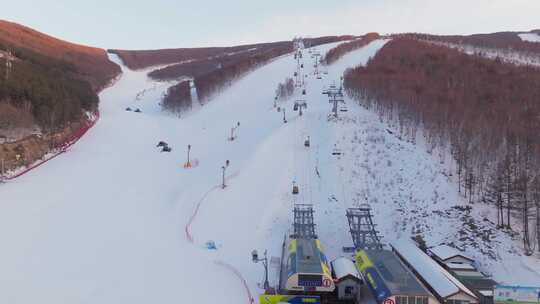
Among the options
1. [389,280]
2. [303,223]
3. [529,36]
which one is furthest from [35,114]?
[529,36]

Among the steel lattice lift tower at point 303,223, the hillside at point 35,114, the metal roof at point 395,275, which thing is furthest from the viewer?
the hillside at point 35,114

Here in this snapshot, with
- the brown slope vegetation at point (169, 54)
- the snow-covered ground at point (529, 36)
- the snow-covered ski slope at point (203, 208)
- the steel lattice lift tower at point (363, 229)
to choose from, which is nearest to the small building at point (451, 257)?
the snow-covered ski slope at point (203, 208)

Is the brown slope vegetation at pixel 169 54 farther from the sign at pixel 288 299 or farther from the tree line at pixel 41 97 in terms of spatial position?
the sign at pixel 288 299

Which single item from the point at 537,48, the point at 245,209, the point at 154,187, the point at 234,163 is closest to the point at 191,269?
the point at 245,209

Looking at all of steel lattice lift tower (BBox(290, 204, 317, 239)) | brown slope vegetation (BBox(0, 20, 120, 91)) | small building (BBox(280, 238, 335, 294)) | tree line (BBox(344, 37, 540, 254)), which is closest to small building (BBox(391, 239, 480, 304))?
small building (BBox(280, 238, 335, 294))

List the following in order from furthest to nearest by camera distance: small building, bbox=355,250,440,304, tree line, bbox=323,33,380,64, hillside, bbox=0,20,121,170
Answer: tree line, bbox=323,33,380,64 → hillside, bbox=0,20,121,170 → small building, bbox=355,250,440,304

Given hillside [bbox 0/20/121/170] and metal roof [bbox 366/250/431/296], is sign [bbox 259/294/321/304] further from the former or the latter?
hillside [bbox 0/20/121/170]

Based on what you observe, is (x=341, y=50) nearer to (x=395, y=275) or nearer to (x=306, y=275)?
(x=395, y=275)
